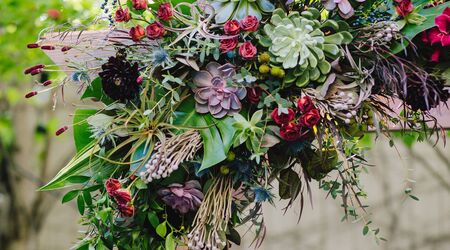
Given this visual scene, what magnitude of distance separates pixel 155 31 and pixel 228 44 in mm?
118

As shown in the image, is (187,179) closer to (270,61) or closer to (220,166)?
(220,166)

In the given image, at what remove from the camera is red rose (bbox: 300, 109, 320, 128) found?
104 cm

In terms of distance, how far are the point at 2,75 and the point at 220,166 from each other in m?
3.26

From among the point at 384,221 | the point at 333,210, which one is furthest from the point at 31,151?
the point at 384,221

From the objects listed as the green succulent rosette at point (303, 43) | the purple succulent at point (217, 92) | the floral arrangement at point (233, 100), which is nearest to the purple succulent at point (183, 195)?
the floral arrangement at point (233, 100)

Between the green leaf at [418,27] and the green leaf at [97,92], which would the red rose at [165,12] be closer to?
the green leaf at [97,92]

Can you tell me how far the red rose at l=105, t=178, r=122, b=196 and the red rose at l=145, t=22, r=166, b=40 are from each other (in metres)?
0.23

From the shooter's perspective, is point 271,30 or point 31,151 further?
point 31,151

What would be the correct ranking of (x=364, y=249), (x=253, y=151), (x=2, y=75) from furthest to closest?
(x=364, y=249) → (x=2, y=75) → (x=253, y=151)

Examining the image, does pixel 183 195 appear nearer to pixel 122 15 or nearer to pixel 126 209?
pixel 126 209

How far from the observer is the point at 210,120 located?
1102mm

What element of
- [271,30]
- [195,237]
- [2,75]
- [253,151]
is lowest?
[2,75]

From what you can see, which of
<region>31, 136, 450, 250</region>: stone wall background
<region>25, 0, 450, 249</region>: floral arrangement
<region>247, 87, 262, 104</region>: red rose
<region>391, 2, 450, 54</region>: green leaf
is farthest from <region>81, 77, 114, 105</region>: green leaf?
<region>31, 136, 450, 250</region>: stone wall background

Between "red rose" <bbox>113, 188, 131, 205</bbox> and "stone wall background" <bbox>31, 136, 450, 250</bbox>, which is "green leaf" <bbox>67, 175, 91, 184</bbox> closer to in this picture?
"red rose" <bbox>113, 188, 131, 205</bbox>
